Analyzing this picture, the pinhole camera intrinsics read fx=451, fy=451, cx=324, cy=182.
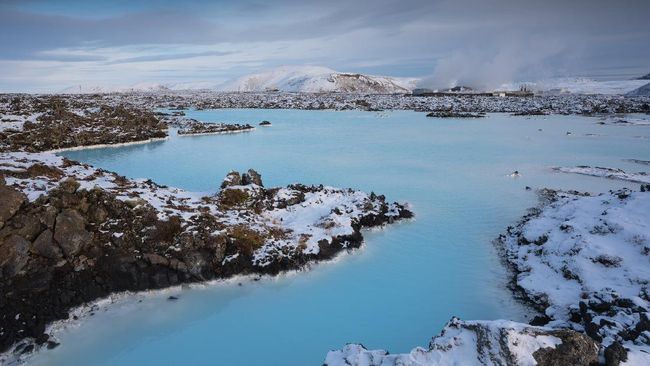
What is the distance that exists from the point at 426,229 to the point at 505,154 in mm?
14229

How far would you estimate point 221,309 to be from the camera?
8.76 meters

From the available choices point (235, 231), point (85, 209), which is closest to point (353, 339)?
point (235, 231)

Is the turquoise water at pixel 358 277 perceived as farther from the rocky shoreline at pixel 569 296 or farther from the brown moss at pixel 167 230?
the brown moss at pixel 167 230

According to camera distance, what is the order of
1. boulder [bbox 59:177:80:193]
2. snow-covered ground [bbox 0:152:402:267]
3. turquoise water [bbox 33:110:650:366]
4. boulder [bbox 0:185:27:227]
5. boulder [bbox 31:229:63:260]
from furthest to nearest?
snow-covered ground [bbox 0:152:402:267]
boulder [bbox 59:177:80:193]
boulder [bbox 0:185:27:227]
boulder [bbox 31:229:63:260]
turquoise water [bbox 33:110:650:366]

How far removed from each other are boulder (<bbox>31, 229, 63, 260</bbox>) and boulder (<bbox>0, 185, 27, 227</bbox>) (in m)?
0.84

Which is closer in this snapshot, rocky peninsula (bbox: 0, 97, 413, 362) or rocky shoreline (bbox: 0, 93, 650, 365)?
rocky shoreline (bbox: 0, 93, 650, 365)

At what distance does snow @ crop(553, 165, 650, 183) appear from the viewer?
708 inches

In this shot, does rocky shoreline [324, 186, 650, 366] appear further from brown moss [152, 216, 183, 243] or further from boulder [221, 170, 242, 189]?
boulder [221, 170, 242, 189]

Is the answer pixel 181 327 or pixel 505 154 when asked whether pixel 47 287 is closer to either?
pixel 181 327

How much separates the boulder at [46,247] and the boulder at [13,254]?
0.17 m

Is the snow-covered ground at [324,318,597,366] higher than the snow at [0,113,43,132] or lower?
lower

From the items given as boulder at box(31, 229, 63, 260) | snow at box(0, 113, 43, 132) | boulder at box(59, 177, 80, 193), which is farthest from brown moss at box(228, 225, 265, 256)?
snow at box(0, 113, 43, 132)

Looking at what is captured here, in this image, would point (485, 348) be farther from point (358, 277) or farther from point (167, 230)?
point (167, 230)

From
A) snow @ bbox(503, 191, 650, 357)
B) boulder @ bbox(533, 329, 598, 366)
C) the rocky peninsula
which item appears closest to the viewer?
boulder @ bbox(533, 329, 598, 366)
